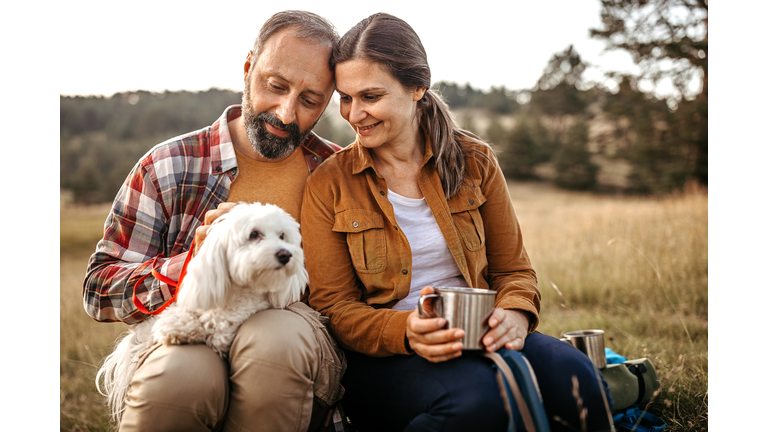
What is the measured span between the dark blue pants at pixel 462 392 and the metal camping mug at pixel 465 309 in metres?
0.16

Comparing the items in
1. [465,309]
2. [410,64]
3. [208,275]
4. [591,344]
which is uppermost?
[410,64]

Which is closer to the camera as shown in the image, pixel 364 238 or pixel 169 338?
pixel 169 338

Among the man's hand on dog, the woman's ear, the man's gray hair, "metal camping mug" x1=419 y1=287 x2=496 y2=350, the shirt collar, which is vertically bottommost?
"metal camping mug" x1=419 y1=287 x2=496 y2=350

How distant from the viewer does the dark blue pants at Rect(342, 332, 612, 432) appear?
1.78m

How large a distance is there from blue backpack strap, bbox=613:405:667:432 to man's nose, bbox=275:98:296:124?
2.34 m

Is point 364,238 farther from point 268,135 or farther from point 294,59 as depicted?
point 294,59

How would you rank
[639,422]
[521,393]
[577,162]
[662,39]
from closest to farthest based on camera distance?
[521,393]
[639,422]
[662,39]
[577,162]

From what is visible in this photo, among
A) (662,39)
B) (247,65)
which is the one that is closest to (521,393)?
(247,65)

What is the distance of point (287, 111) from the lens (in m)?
2.43

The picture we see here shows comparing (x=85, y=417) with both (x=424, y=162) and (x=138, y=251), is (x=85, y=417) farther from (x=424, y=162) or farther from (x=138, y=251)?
(x=424, y=162)

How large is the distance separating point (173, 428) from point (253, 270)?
25.0 inches

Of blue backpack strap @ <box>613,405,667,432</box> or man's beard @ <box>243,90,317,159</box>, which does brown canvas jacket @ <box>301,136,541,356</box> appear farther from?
blue backpack strap @ <box>613,405,667,432</box>

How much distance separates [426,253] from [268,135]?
1047 millimetres

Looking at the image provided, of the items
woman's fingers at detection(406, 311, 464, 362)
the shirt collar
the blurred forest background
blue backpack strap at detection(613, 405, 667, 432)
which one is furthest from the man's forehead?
the blurred forest background
